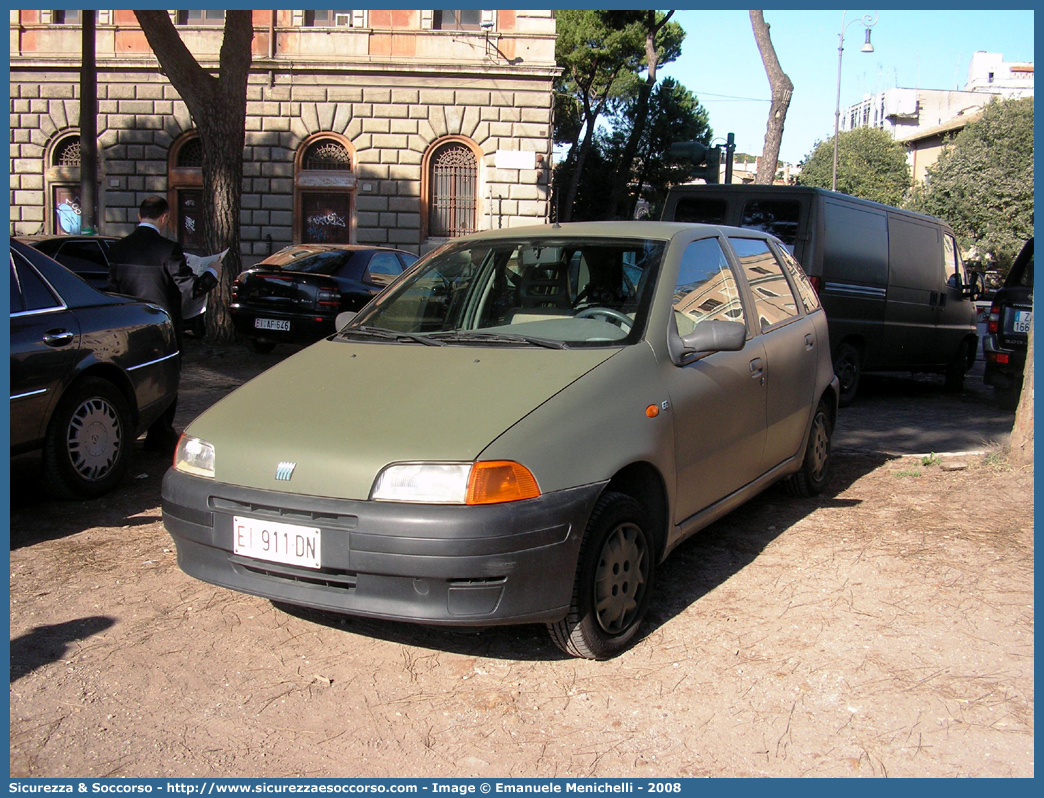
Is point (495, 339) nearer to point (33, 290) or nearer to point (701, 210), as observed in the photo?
point (33, 290)

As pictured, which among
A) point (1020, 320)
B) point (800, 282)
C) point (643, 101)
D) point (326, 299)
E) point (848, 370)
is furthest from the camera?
point (643, 101)

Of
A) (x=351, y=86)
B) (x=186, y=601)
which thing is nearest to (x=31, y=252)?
(x=186, y=601)

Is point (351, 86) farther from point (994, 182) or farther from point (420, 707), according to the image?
point (994, 182)

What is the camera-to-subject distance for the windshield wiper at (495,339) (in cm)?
404

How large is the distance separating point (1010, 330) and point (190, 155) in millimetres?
19798

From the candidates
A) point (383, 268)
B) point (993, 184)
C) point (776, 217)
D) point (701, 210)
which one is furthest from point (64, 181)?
point (993, 184)

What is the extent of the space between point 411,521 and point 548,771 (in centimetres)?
88

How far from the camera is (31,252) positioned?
18.1 feet

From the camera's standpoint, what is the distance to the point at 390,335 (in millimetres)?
4438

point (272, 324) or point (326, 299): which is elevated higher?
point (326, 299)

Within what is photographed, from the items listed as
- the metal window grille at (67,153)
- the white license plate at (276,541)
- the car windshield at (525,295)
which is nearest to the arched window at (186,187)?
the metal window grille at (67,153)

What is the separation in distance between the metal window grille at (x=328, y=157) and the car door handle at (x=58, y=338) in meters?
18.9

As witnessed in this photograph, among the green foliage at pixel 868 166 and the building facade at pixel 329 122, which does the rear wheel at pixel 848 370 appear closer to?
the building facade at pixel 329 122

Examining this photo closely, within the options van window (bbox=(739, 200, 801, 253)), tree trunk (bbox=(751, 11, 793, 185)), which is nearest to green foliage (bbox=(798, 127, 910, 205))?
tree trunk (bbox=(751, 11, 793, 185))
